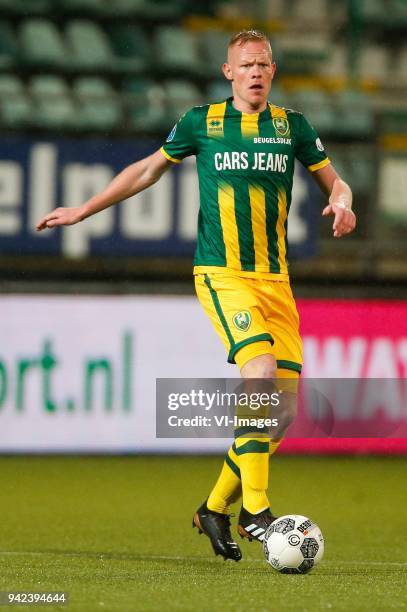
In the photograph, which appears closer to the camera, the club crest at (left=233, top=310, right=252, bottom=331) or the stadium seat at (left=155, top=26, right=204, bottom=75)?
the club crest at (left=233, top=310, right=252, bottom=331)

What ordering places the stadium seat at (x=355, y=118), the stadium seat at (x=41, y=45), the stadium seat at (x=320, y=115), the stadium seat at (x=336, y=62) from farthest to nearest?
1. the stadium seat at (x=336, y=62)
2. the stadium seat at (x=41, y=45)
3. the stadium seat at (x=355, y=118)
4. the stadium seat at (x=320, y=115)

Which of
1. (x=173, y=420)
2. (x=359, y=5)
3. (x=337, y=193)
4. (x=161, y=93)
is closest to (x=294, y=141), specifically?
(x=337, y=193)

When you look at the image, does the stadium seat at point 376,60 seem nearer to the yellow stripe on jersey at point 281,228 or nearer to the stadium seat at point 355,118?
the stadium seat at point 355,118

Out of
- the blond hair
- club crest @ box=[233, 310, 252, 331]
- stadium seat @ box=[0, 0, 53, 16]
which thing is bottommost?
club crest @ box=[233, 310, 252, 331]

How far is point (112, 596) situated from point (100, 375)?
6.09 m

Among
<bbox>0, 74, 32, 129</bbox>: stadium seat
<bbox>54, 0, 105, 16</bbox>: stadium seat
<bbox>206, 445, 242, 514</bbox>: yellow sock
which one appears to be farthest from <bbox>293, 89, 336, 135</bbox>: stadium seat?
<bbox>206, 445, 242, 514</bbox>: yellow sock

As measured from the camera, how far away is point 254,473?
4.84 m

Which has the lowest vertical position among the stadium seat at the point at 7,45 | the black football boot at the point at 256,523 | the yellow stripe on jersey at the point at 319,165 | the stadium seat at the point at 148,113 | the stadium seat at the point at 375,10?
the black football boot at the point at 256,523

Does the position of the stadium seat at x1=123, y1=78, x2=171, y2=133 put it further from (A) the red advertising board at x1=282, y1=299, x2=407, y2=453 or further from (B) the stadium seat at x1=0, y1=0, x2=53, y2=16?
(B) the stadium seat at x1=0, y1=0, x2=53, y2=16

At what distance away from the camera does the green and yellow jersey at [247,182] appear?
200 inches

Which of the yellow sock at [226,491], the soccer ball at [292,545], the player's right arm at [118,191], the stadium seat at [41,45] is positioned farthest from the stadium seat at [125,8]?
the soccer ball at [292,545]

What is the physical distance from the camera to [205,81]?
13453 mm

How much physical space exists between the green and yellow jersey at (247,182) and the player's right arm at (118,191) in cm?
19

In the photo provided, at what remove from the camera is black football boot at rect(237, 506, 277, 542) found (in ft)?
15.7
